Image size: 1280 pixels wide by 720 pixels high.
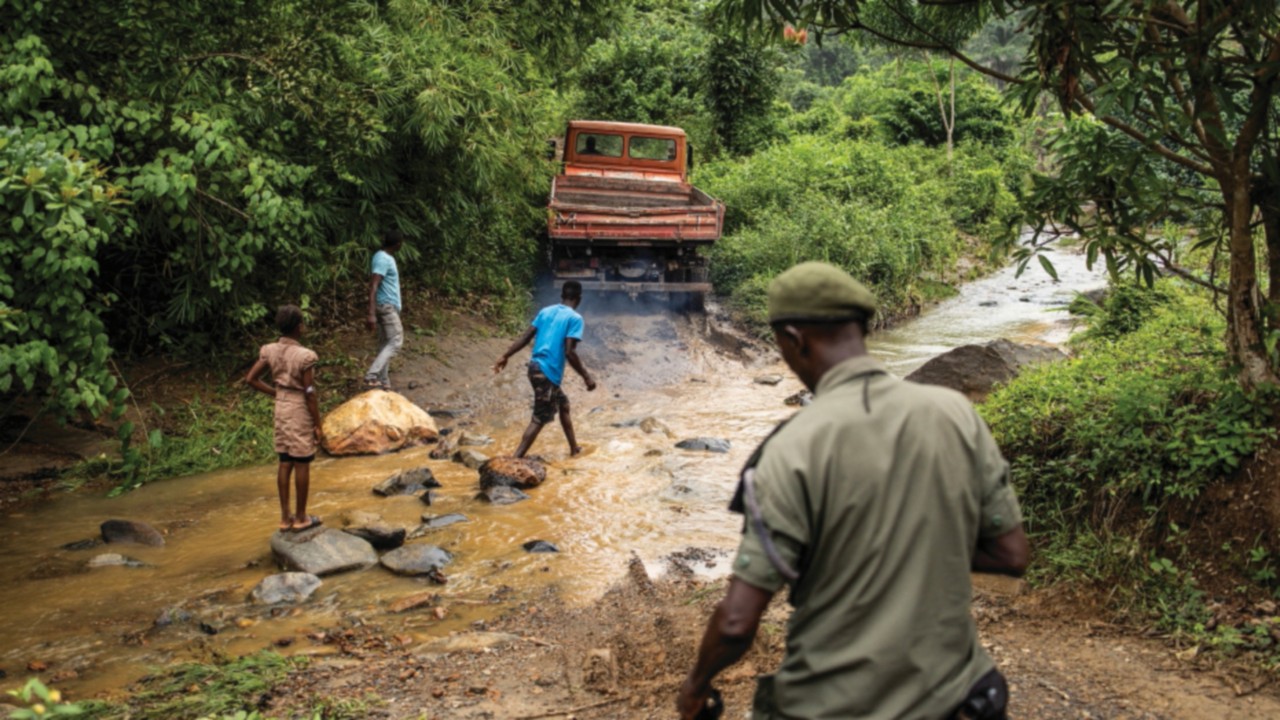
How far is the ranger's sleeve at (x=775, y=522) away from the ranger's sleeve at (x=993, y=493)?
1.31 ft

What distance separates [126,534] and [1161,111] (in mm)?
6340

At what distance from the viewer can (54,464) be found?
8.05 meters

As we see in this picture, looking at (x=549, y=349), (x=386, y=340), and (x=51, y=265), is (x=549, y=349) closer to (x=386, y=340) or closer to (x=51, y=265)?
(x=386, y=340)

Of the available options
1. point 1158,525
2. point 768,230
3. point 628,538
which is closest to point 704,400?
point 628,538

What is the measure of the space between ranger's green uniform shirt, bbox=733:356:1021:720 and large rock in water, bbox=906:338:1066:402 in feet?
24.3

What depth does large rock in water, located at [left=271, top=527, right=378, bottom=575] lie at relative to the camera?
5715 mm

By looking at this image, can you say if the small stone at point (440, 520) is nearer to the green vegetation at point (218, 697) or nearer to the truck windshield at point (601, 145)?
the green vegetation at point (218, 697)

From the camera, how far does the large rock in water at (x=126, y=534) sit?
6430 millimetres

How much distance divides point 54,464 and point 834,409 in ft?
26.3

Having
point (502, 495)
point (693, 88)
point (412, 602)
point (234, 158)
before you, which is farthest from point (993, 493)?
point (693, 88)

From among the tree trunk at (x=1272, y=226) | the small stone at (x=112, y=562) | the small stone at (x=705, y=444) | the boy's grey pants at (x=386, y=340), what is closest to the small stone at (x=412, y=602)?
the small stone at (x=112, y=562)

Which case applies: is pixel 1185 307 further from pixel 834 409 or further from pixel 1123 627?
pixel 834 409

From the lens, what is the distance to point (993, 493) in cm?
202

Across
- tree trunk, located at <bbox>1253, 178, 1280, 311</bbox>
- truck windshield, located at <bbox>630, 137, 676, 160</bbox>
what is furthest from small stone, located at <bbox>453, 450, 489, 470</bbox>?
truck windshield, located at <bbox>630, 137, 676, 160</bbox>
